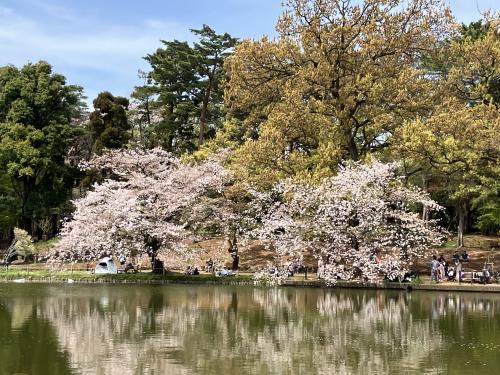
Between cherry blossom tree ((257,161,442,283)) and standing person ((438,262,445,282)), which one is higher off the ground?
cherry blossom tree ((257,161,442,283))

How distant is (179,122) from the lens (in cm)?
4669

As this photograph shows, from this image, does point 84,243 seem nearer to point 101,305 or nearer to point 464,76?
point 101,305

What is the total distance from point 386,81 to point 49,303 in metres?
17.7

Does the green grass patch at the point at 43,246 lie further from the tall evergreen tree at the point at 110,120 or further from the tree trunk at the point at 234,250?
the tree trunk at the point at 234,250

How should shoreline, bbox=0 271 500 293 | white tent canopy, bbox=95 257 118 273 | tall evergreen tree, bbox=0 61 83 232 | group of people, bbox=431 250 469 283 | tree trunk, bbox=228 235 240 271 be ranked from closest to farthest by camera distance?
group of people, bbox=431 250 469 283 < shoreline, bbox=0 271 500 293 < white tent canopy, bbox=95 257 118 273 < tree trunk, bbox=228 235 240 271 < tall evergreen tree, bbox=0 61 83 232

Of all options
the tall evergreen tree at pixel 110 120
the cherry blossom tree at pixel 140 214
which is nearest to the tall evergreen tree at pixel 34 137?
the tall evergreen tree at pixel 110 120

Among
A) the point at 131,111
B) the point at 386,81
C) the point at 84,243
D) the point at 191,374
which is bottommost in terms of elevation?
the point at 191,374

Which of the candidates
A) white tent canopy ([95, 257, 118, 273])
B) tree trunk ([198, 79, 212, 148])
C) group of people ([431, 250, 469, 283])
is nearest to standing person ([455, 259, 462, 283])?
group of people ([431, 250, 469, 283])

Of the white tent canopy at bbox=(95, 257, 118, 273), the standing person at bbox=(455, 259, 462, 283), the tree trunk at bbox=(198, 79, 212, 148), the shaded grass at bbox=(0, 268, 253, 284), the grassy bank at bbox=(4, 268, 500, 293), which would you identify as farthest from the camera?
the tree trunk at bbox=(198, 79, 212, 148)

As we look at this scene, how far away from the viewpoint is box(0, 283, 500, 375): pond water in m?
9.95

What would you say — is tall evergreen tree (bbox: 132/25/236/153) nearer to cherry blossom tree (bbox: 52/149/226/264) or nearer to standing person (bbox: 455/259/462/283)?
cherry blossom tree (bbox: 52/149/226/264)

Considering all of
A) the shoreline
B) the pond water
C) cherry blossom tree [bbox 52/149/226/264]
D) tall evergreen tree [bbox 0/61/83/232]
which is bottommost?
the pond water

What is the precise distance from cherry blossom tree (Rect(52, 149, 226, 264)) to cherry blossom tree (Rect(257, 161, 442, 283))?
5.37m

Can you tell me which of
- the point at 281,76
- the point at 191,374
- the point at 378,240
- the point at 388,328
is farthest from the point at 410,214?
the point at 191,374
